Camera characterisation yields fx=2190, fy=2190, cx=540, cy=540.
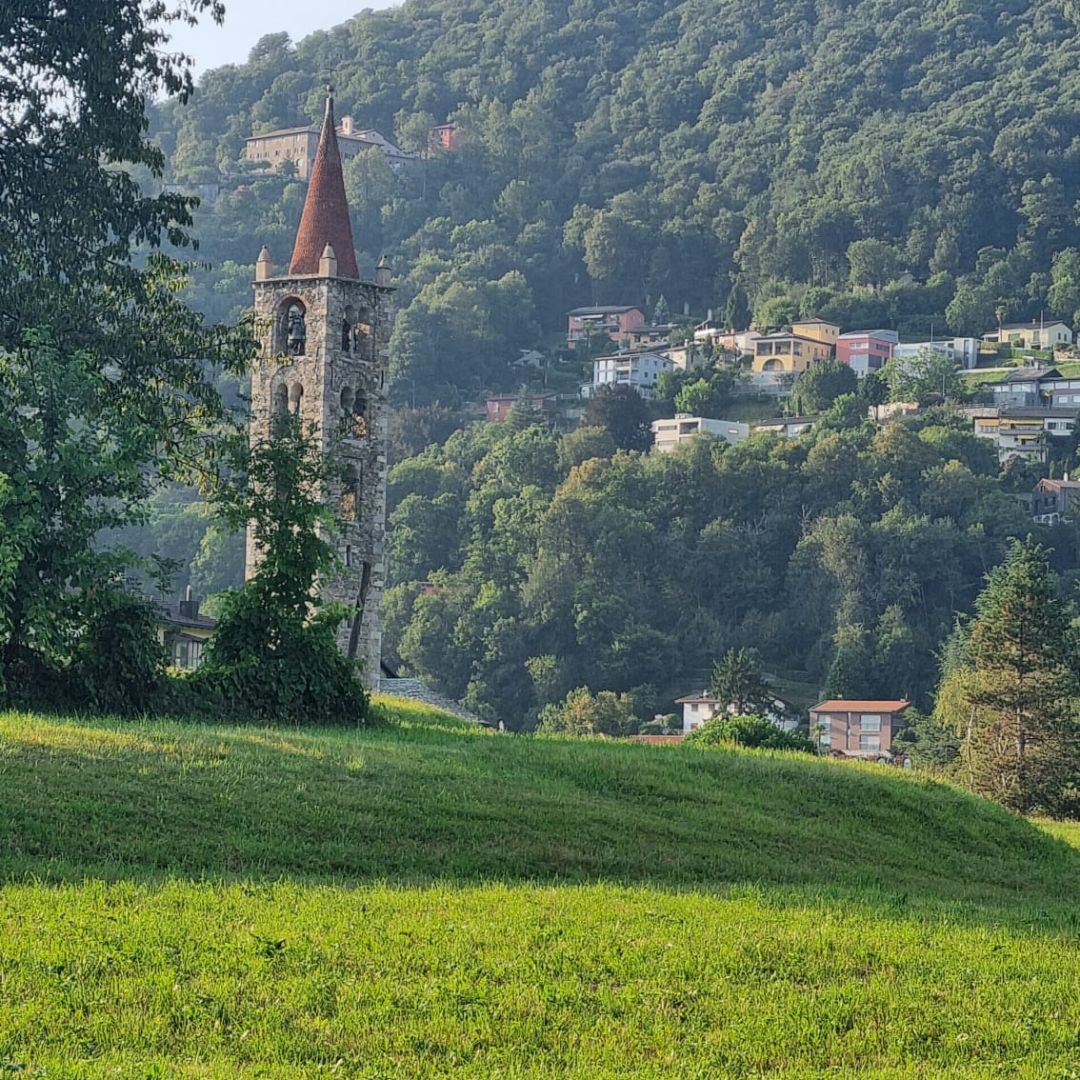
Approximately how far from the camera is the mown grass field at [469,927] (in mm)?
11180

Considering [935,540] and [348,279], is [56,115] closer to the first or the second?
[348,279]

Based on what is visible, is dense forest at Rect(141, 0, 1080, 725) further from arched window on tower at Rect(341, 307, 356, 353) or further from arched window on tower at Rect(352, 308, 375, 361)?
arched window on tower at Rect(341, 307, 356, 353)

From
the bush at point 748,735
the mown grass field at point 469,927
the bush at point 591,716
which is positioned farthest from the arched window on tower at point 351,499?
the bush at point 591,716

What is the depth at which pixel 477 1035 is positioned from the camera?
11320 mm

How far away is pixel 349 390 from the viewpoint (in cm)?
4669

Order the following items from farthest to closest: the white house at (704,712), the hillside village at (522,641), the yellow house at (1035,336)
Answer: the yellow house at (1035,336), the white house at (704,712), the hillside village at (522,641)

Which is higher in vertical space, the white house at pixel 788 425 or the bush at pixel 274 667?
the white house at pixel 788 425

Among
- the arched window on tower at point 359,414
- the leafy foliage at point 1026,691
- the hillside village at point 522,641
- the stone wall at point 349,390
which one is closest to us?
the hillside village at point 522,641

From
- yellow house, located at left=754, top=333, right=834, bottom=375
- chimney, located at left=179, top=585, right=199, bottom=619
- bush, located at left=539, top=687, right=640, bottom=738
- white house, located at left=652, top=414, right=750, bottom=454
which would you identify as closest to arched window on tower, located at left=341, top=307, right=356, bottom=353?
chimney, located at left=179, top=585, right=199, bottom=619

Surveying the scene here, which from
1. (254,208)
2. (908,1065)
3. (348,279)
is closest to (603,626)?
(348,279)

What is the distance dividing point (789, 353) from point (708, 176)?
3690 centimetres

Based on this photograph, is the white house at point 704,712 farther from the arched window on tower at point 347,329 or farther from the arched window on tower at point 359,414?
the arched window on tower at point 347,329

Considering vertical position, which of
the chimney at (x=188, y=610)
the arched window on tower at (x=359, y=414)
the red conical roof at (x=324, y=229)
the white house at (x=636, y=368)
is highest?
the white house at (x=636, y=368)

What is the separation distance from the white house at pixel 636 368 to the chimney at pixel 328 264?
301 feet
